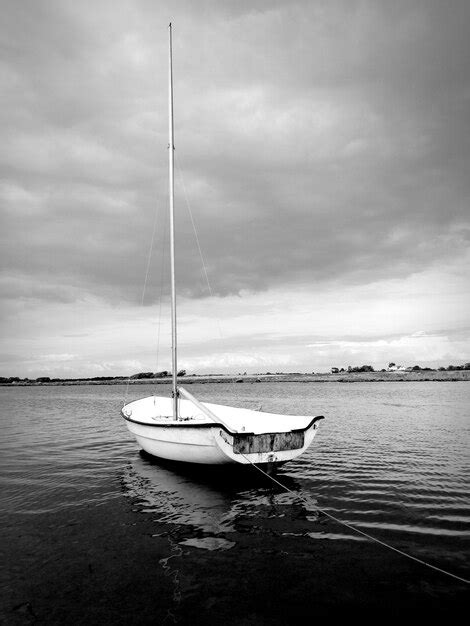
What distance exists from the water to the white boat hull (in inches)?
40.0

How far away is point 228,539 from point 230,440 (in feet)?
10.3

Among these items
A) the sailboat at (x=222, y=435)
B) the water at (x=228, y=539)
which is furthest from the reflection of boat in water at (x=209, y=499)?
the sailboat at (x=222, y=435)

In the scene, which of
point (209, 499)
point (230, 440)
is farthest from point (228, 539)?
point (230, 440)

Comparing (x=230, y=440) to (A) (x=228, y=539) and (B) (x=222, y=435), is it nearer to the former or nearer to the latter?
(B) (x=222, y=435)

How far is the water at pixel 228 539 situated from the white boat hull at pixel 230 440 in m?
1.02

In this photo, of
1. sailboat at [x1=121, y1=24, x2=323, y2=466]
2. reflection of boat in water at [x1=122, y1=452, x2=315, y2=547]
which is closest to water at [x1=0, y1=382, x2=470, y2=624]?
reflection of boat in water at [x1=122, y1=452, x2=315, y2=547]

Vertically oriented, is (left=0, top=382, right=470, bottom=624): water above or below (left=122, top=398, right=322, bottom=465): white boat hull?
below

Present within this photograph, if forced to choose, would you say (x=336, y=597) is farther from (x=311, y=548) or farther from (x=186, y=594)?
(x=186, y=594)

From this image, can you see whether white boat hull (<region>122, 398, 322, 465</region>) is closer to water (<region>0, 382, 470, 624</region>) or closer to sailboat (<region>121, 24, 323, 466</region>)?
sailboat (<region>121, 24, 323, 466</region>)

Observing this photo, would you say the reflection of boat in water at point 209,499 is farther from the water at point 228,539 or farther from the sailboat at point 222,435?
the sailboat at point 222,435

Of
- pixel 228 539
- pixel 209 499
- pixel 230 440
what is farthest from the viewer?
pixel 230 440

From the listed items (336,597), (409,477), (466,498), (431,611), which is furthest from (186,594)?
(409,477)

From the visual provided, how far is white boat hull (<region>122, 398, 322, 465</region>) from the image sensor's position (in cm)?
1155

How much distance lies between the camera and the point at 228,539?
8680 millimetres
